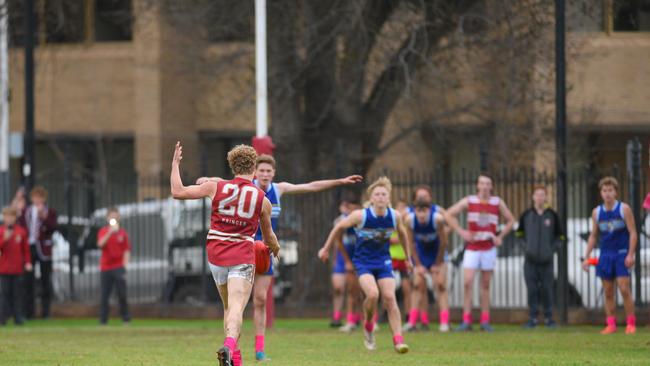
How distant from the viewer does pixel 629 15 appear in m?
25.6

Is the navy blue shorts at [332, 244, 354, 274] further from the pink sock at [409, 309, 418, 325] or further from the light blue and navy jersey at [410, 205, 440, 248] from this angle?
the pink sock at [409, 309, 418, 325]

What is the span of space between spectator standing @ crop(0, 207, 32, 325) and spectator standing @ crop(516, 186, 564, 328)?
25.7 feet

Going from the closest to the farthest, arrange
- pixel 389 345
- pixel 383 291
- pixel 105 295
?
1. pixel 383 291
2. pixel 389 345
3. pixel 105 295

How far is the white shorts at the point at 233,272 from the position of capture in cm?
1230

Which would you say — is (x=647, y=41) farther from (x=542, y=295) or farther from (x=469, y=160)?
(x=542, y=295)

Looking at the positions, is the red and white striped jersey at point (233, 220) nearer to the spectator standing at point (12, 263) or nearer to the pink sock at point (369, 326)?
the pink sock at point (369, 326)

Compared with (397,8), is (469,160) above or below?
below

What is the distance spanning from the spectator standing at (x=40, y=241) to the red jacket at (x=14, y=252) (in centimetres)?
95

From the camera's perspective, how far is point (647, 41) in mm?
31016

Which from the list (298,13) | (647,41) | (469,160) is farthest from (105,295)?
(647,41)

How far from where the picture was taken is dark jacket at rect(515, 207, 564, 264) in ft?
67.9

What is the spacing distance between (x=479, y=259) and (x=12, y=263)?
7500 millimetres

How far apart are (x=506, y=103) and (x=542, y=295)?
16.4 ft

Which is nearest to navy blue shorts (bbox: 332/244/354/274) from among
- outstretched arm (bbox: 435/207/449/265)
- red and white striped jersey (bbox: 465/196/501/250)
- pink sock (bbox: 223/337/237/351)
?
outstretched arm (bbox: 435/207/449/265)
